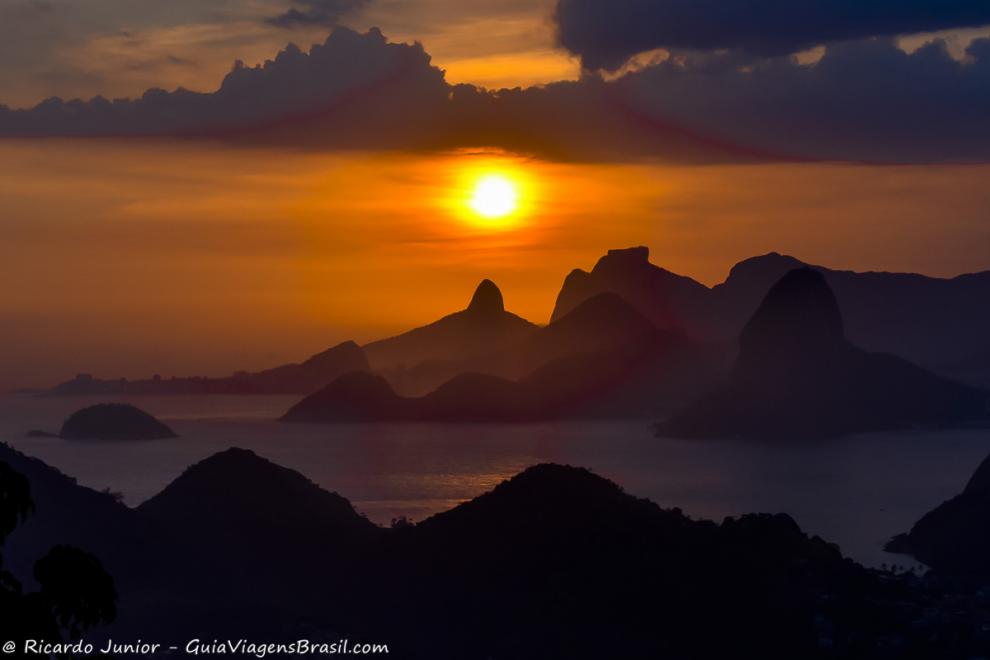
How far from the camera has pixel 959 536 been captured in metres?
89.7

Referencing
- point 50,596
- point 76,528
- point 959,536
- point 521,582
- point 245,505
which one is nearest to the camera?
point 50,596

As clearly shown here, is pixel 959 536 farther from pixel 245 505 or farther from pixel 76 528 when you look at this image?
pixel 76 528

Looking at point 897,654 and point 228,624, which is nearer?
point 897,654

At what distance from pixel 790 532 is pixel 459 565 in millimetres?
14843

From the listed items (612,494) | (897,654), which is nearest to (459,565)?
(612,494)

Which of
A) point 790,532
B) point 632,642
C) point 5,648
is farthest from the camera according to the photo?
point 790,532

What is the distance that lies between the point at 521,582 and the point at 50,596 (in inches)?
1861

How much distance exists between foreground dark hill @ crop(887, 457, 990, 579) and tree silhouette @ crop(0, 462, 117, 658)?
73504 mm

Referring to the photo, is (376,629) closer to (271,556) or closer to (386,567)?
(386,567)

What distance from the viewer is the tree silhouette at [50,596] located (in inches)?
476

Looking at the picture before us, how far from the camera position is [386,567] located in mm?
64125

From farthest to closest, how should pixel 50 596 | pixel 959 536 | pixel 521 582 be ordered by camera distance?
pixel 959 536 → pixel 521 582 → pixel 50 596

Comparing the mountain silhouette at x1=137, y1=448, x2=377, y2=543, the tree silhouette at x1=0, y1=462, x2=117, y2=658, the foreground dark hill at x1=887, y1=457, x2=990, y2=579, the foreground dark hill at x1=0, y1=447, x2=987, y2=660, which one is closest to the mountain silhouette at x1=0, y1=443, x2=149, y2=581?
the foreground dark hill at x1=0, y1=447, x2=987, y2=660

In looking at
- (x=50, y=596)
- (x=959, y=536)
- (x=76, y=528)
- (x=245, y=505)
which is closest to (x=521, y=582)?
(x=245, y=505)
